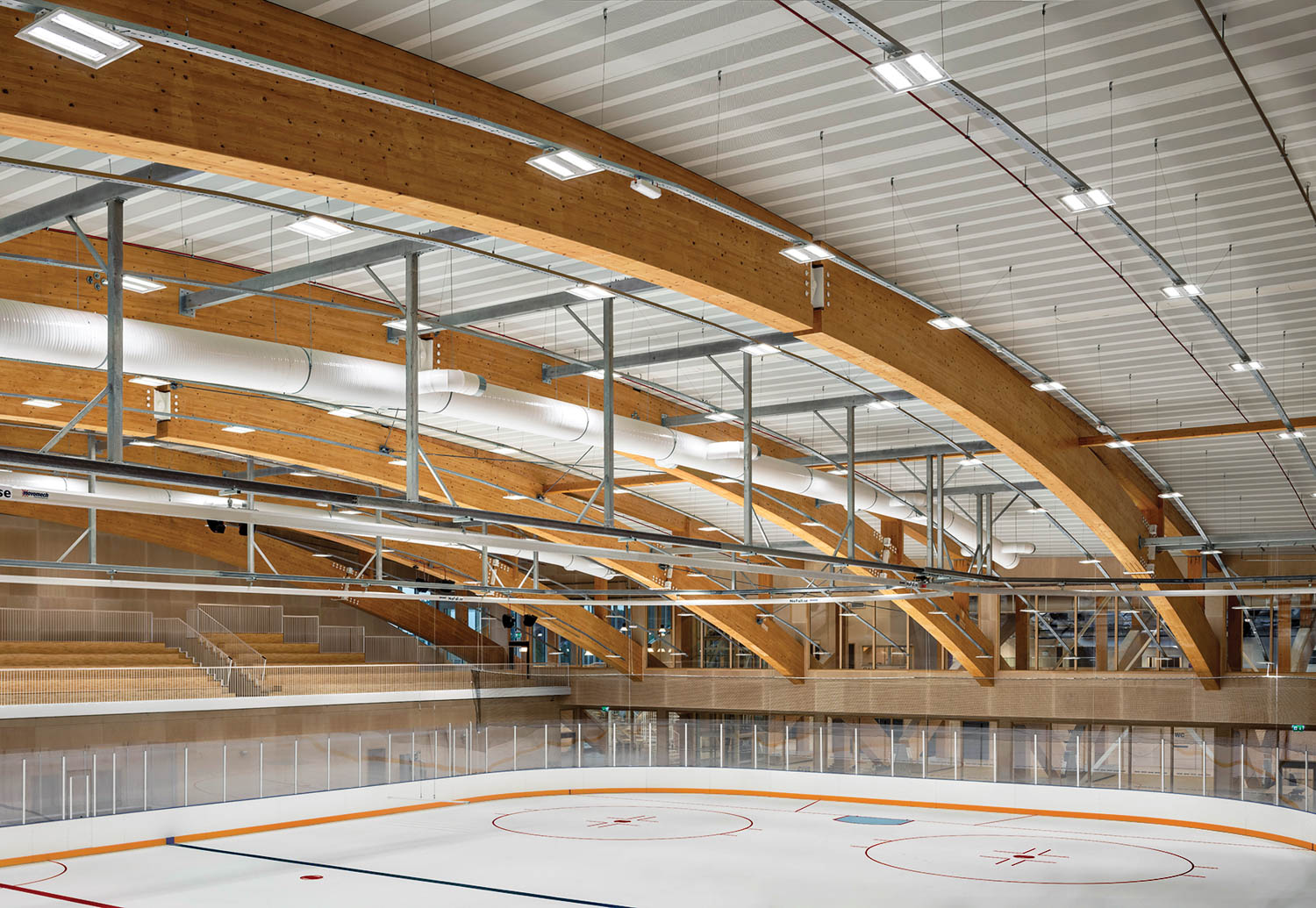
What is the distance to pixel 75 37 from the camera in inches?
278

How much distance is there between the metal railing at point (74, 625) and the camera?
121 ft

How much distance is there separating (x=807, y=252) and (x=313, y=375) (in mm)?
6842

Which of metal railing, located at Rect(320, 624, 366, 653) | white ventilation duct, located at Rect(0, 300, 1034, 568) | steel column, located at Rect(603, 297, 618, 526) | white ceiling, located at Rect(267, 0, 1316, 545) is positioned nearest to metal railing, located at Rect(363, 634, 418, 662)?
metal railing, located at Rect(320, 624, 366, 653)

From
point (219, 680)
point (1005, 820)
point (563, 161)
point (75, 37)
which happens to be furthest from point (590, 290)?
point (219, 680)

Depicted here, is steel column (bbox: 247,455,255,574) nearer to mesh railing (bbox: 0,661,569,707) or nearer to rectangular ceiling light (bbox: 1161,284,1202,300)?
mesh railing (bbox: 0,661,569,707)

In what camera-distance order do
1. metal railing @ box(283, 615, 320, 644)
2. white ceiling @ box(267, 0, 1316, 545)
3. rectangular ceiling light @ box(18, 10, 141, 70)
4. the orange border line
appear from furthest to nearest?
metal railing @ box(283, 615, 320, 644), the orange border line, white ceiling @ box(267, 0, 1316, 545), rectangular ceiling light @ box(18, 10, 141, 70)

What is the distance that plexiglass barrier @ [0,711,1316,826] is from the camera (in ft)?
76.8

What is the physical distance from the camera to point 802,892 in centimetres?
1878

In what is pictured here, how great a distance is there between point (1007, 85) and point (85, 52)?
24.9ft

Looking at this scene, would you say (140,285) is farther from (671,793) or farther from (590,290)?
(671,793)

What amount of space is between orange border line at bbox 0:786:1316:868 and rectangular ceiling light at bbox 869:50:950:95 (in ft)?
66.8

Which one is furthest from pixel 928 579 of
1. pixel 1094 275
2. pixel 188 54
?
pixel 188 54

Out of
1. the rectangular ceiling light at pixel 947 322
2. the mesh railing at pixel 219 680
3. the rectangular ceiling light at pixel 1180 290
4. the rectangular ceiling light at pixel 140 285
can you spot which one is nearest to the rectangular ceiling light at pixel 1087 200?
the rectangular ceiling light at pixel 1180 290

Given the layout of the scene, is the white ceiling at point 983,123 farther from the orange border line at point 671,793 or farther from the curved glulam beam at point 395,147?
the orange border line at point 671,793
